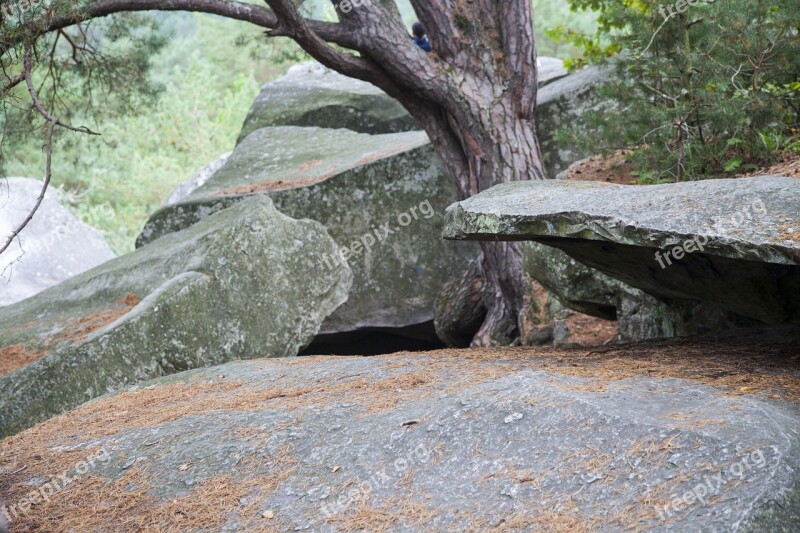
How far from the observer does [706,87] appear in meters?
6.88

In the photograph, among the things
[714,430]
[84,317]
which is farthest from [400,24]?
[714,430]

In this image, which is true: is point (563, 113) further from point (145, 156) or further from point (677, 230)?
point (145, 156)

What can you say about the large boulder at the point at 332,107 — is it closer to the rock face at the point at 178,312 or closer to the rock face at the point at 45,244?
the rock face at the point at 45,244

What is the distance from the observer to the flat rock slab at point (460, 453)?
3004mm

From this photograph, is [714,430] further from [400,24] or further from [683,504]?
[400,24]

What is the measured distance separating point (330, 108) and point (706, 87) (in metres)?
7.89

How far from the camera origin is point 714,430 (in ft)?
10.5

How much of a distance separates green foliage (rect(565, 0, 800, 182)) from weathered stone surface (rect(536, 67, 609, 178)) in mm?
1520

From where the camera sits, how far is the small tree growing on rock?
7684 mm

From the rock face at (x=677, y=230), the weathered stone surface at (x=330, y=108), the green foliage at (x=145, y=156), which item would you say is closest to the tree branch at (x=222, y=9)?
the rock face at (x=677, y=230)

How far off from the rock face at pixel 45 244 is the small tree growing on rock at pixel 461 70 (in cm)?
971

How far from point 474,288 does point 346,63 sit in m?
2.89

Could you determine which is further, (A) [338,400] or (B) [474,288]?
(B) [474,288]

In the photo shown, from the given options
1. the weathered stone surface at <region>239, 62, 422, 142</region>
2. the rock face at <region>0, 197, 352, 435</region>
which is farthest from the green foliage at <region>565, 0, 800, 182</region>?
the weathered stone surface at <region>239, 62, 422, 142</region>
